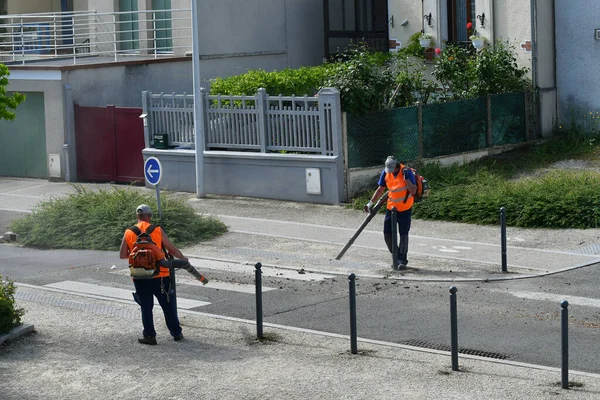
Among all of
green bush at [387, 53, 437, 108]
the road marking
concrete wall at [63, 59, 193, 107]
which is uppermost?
concrete wall at [63, 59, 193, 107]

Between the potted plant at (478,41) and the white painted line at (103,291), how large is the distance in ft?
44.7

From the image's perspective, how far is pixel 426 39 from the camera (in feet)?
88.6

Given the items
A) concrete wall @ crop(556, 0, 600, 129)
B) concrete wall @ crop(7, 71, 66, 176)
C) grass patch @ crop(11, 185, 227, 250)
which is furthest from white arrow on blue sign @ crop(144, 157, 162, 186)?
concrete wall @ crop(556, 0, 600, 129)

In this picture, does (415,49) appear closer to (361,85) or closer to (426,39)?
(426,39)

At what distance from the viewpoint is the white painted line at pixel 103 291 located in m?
13.8

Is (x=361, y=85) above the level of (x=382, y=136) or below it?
above

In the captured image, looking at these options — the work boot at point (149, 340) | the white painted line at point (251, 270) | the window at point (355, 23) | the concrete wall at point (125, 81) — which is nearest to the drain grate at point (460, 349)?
the work boot at point (149, 340)

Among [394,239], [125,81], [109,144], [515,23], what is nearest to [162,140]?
[109,144]

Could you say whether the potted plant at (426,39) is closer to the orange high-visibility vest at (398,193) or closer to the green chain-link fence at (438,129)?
the green chain-link fence at (438,129)

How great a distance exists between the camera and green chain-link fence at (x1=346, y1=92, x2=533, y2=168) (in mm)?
→ 21281

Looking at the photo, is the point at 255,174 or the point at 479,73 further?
the point at 479,73

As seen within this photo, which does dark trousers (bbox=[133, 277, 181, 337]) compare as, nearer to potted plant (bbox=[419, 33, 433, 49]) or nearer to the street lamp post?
the street lamp post

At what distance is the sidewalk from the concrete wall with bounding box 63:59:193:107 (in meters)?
13.6

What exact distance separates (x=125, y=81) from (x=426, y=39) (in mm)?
7627
